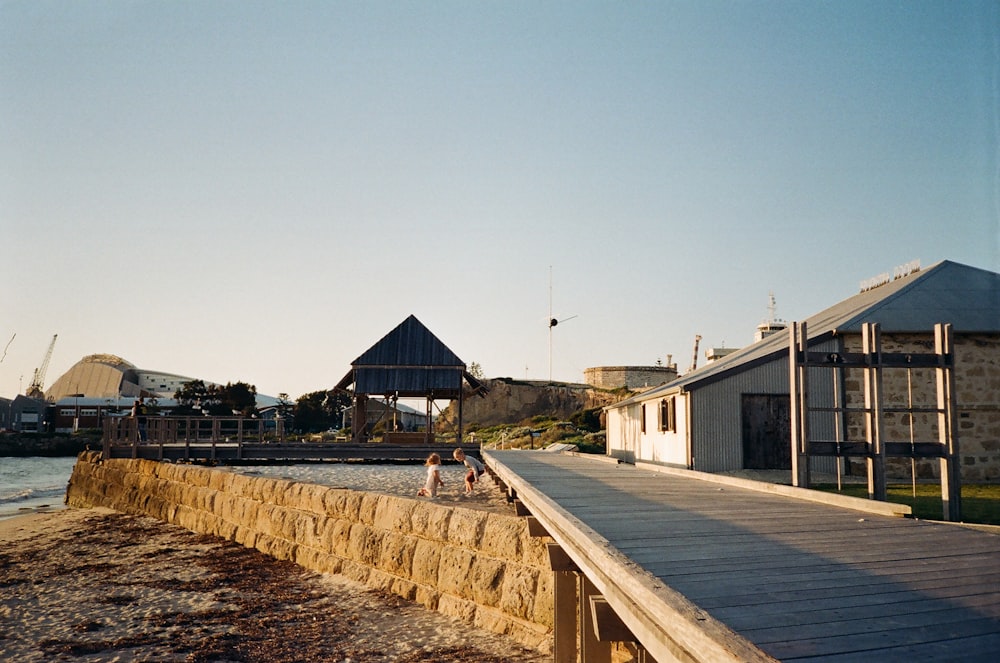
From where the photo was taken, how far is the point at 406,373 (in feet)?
91.4

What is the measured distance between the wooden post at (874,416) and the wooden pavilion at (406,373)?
60.7 ft

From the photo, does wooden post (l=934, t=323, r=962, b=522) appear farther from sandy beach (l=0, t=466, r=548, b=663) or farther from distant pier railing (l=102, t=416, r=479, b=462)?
distant pier railing (l=102, t=416, r=479, b=462)

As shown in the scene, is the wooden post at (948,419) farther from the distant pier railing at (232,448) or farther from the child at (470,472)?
the distant pier railing at (232,448)

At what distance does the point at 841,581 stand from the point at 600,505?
3695mm

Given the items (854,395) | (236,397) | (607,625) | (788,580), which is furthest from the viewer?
(236,397)

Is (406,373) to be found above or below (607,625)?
above

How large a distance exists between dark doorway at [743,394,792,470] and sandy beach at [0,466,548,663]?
6382 mm

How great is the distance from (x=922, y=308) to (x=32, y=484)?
4216cm

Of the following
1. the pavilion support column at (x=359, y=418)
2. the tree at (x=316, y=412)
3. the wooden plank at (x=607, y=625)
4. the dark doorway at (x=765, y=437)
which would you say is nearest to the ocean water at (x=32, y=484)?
the pavilion support column at (x=359, y=418)

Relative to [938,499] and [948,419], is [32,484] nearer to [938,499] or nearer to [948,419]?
[938,499]

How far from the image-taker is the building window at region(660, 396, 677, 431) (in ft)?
63.4

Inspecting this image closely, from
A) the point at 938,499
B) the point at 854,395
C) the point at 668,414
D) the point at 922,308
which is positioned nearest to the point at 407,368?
the point at 668,414

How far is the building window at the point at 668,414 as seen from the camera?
761 inches

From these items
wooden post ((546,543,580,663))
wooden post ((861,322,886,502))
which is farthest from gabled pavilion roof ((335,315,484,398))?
wooden post ((546,543,580,663))
